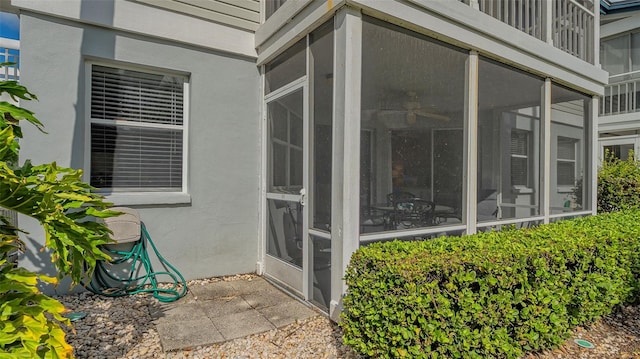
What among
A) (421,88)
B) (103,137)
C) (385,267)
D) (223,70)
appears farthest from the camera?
(223,70)

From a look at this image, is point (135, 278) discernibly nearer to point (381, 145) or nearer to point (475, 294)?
point (381, 145)

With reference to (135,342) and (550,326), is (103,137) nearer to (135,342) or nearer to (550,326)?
(135,342)

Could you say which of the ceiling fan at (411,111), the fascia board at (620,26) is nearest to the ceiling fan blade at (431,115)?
the ceiling fan at (411,111)

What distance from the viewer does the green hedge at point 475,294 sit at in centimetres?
229

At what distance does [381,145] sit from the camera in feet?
11.2

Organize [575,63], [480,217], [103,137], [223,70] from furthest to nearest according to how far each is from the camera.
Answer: [575,63] < [223,70] < [480,217] < [103,137]

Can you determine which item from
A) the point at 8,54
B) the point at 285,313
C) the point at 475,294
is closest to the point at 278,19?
the point at 8,54

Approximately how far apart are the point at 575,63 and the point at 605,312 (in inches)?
160

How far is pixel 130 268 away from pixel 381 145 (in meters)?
3.20

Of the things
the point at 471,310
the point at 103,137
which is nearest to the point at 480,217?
the point at 471,310

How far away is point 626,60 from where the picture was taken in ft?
36.7

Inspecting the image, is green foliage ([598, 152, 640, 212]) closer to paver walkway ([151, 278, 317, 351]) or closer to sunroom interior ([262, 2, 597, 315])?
sunroom interior ([262, 2, 597, 315])

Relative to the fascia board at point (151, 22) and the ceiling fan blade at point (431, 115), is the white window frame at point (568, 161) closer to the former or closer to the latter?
the ceiling fan blade at point (431, 115)

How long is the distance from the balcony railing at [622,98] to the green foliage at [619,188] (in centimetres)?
357
